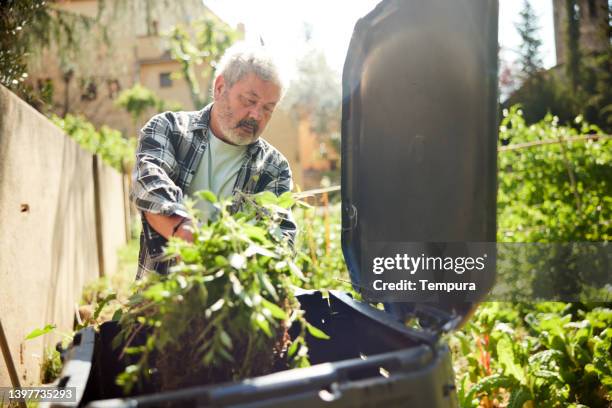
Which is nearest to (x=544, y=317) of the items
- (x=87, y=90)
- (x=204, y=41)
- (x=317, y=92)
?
(x=204, y=41)

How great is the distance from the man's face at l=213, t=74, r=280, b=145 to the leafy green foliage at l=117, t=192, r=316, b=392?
84 cm

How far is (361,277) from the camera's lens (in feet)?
6.12

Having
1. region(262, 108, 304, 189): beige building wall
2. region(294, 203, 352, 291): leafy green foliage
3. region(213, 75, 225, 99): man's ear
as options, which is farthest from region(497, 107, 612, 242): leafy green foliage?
region(262, 108, 304, 189): beige building wall

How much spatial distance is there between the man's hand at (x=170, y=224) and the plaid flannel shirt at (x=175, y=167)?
52mm

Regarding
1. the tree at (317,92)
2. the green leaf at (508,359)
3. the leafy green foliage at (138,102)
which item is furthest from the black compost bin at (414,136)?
the tree at (317,92)

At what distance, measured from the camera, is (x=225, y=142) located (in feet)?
7.41

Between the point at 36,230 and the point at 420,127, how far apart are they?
2803 mm

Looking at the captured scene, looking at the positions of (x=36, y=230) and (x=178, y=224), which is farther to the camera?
(x=36, y=230)

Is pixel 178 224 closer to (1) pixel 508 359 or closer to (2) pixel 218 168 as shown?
(2) pixel 218 168

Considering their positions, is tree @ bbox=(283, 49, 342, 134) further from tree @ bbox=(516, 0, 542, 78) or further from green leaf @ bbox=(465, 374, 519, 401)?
green leaf @ bbox=(465, 374, 519, 401)

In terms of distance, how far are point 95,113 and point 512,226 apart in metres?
19.4

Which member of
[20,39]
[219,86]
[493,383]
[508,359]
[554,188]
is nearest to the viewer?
[219,86]

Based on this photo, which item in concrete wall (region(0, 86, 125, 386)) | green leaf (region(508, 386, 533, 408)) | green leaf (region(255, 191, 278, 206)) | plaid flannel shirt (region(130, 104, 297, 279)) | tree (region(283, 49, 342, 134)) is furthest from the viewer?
tree (region(283, 49, 342, 134))

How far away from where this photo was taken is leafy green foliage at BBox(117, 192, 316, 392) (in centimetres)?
113
